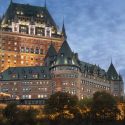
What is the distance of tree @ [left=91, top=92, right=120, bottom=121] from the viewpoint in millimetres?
172500

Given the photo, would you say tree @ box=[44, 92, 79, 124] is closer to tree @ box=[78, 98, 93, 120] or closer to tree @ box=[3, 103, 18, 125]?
tree @ box=[78, 98, 93, 120]

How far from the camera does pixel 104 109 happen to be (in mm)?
173625

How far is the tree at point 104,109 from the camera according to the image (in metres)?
172

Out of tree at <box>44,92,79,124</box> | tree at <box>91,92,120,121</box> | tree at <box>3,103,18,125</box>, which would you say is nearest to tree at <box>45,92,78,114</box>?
tree at <box>44,92,79,124</box>

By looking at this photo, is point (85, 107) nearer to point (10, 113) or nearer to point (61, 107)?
point (61, 107)

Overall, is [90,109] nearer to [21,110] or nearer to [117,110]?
[117,110]

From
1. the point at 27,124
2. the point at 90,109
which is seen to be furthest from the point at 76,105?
the point at 27,124

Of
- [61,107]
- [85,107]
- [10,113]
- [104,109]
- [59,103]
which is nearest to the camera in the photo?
[10,113]

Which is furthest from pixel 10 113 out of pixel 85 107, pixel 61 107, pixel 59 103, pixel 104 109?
pixel 104 109

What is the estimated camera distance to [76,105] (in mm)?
181250

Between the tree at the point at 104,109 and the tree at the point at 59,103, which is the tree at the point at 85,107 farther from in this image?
the tree at the point at 59,103

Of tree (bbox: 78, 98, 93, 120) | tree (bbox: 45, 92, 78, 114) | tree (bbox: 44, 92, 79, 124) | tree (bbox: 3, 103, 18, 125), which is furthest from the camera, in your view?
tree (bbox: 45, 92, 78, 114)

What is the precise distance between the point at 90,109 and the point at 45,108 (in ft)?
43.2

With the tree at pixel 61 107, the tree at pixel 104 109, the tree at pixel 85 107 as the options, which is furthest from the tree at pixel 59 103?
the tree at pixel 104 109
